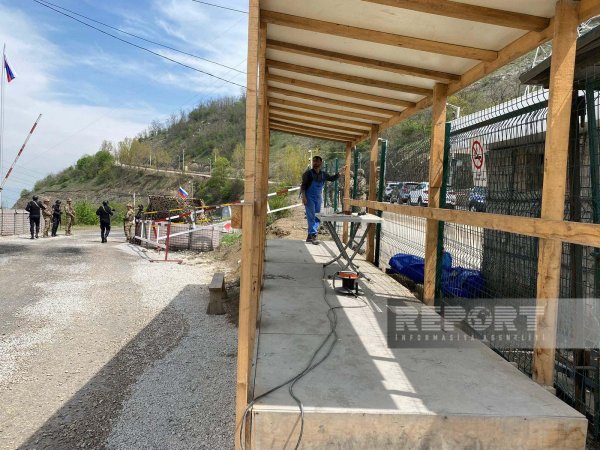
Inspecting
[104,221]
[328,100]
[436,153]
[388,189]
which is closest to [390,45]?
[436,153]

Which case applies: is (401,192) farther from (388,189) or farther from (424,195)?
(388,189)

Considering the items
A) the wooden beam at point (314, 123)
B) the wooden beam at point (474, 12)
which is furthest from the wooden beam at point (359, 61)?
the wooden beam at point (314, 123)

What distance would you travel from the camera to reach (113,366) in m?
5.06

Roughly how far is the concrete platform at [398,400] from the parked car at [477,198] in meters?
1.49

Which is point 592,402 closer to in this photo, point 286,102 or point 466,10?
point 466,10

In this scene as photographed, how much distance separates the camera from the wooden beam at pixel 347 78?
506 centimetres

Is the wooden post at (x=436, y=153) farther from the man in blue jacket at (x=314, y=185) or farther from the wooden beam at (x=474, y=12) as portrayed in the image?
the man in blue jacket at (x=314, y=185)

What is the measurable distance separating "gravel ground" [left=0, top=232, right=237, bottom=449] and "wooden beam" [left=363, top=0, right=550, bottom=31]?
3516 mm

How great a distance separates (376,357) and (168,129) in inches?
4597

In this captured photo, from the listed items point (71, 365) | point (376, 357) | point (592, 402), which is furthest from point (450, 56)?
point (71, 365)

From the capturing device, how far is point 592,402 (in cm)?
306

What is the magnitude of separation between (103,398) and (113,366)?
87 centimetres

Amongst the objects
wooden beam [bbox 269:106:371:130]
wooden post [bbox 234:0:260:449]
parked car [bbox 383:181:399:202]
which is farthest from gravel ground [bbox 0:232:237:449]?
parked car [bbox 383:181:399:202]

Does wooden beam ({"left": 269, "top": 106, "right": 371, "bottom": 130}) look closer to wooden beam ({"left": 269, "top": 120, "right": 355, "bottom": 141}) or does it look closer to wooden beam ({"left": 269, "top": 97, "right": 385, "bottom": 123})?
wooden beam ({"left": 269, "top": 97, "right": 385, "bottom": 123})
